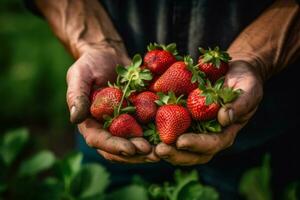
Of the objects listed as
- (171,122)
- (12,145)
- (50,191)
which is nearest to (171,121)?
(171,122)

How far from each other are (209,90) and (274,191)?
82cm

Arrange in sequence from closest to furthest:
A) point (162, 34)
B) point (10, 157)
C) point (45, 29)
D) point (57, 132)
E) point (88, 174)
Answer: point (88, 174), point (10, 157), point (162, 34), point (57, 132), point (45, 29)

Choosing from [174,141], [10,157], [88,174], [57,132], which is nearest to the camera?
[174,141]

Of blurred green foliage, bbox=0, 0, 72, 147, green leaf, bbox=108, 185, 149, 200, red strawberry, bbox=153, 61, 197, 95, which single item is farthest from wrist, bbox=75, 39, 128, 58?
blurred green foliage, bbox=0, 0, 72, 147

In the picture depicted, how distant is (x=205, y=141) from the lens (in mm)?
1430

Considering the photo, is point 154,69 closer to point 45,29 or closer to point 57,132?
point 57,132

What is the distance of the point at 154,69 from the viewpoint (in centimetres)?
166

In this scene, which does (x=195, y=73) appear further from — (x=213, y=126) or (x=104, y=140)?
(x=104, y=140)

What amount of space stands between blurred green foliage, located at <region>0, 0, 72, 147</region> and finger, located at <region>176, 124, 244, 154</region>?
87.7 inches

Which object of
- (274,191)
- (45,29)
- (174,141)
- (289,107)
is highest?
(174,141)

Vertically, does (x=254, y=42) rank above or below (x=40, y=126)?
above

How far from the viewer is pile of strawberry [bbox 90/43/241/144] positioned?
1501 mm

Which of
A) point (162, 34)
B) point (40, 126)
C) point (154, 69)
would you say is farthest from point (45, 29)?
point (154, 69)

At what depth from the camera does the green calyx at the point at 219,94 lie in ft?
4.88
